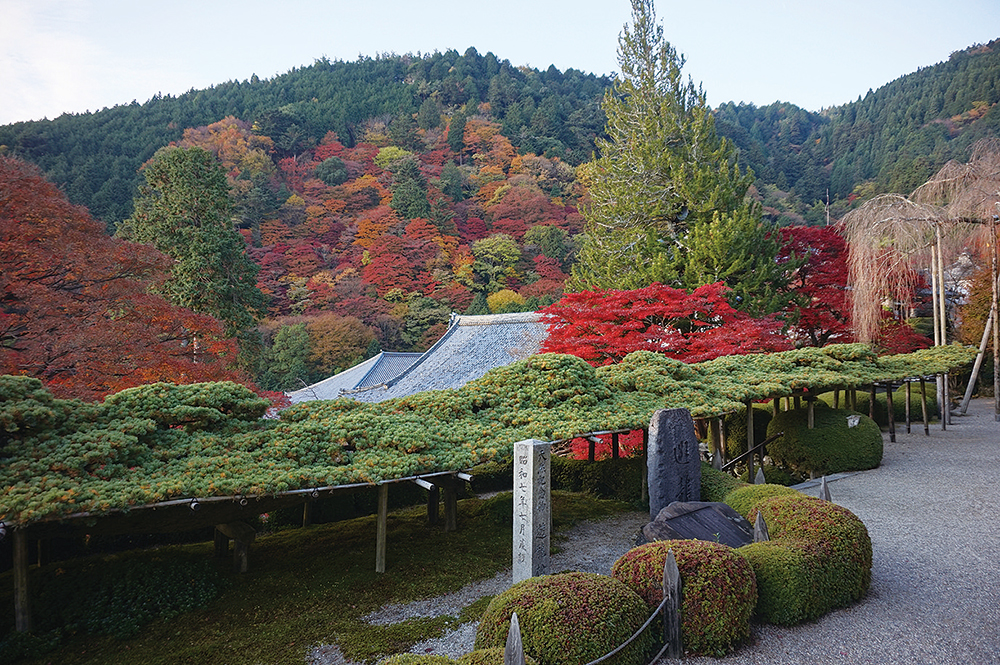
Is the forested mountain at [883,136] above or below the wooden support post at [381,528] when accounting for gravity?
above

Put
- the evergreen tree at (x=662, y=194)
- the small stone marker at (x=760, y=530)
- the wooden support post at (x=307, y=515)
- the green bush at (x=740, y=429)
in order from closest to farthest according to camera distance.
Answer: the small stone marker at (x=760, y=530) → the wooden support post at (x=307, y=515) → the green bush at (x=740, y=429) → the evergreen tree at (x=662, y=194)

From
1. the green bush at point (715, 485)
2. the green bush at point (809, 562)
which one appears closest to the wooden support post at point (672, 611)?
the green bush at point (809, 562)

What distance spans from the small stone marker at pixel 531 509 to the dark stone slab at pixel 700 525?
1284 millimetres

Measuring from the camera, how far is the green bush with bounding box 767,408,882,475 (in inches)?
447

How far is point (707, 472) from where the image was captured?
9.05 m

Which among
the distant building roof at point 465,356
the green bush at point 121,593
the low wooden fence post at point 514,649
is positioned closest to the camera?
the low wooden fence post at point 514,649

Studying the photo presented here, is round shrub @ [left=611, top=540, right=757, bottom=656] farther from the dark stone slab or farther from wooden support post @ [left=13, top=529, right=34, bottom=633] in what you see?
wooden support post @ [left=13, top=529, right=34, bottom=633]

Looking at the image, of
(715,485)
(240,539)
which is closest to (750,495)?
(715,485)

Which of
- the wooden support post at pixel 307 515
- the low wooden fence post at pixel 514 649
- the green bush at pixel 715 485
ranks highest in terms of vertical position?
the low wooden fence post at pixel 514 649

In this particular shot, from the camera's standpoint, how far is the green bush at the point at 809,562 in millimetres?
5203

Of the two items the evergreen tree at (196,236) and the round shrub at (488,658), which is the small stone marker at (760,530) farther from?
the evergreen tree at (196,236)

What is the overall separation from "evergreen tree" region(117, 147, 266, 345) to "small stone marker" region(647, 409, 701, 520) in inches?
488

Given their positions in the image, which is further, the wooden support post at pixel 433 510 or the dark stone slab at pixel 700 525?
the wooden support post at pixel 433 510

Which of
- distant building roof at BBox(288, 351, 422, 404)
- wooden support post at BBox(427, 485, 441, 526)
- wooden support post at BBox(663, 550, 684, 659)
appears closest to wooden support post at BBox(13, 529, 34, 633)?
wooden support post at BBox(427, 485, 441, 526)
